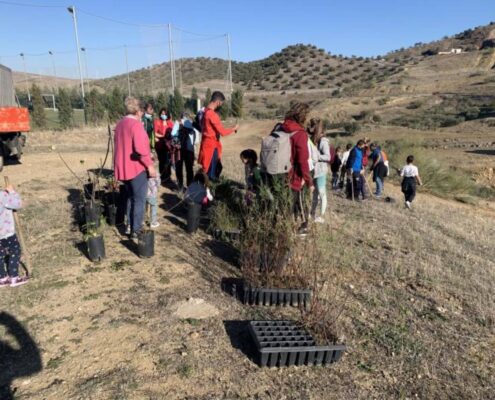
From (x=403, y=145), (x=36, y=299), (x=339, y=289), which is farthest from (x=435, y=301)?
(x=403, y=145)

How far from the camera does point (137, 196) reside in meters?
4.18

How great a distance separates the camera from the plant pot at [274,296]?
3348 mm

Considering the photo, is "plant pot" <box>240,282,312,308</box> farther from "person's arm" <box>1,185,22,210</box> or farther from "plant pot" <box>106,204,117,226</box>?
"plant pot" <box>106,204,117,226</box>

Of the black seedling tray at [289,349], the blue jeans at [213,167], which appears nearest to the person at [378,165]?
the blue jeans at [213,167]

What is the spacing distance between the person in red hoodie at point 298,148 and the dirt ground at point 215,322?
0.83 m

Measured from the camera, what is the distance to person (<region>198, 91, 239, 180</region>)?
5117 mm

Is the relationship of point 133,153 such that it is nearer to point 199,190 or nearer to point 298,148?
point 199,190

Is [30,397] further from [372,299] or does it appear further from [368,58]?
[368,58]

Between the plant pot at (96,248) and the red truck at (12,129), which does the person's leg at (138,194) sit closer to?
the plant pot at (96,248)

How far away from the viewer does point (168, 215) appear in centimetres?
569

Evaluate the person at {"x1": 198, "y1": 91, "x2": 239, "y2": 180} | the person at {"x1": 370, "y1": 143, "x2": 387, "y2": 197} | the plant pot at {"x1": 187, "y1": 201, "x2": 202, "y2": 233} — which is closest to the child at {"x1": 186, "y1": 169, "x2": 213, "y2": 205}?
the plant pot at {"x1": 187, "y1": 201, "x2": 202, "y2": 233}

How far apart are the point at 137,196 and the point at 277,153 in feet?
5.20

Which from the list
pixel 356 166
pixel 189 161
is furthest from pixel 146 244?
pixel 356 166

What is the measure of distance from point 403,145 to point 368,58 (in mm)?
58771
